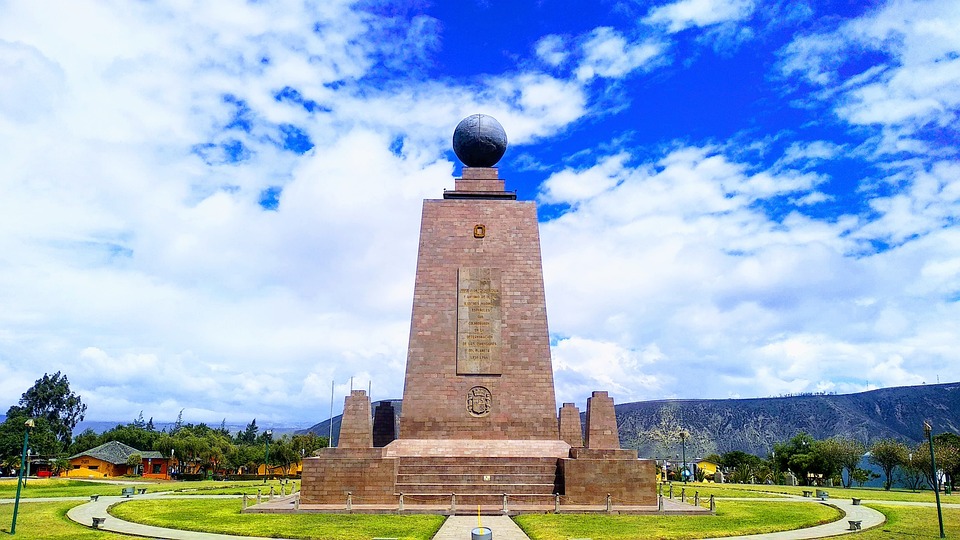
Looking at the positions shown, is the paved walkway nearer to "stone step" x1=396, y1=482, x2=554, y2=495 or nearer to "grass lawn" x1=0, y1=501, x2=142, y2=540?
"stone step" x1=396, y1=482, x2=554, y2=495

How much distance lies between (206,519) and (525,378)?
10325 millimetres

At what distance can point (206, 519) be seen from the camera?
16719 mm

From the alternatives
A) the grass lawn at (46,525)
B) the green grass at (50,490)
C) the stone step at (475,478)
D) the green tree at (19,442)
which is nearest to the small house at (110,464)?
the green tree at (19,442)

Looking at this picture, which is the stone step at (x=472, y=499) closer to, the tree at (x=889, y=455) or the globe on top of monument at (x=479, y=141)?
the globe on top of monument at (x=479, y=141)

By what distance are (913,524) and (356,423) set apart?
15022 mm

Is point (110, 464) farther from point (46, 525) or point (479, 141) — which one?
point (479, 141)

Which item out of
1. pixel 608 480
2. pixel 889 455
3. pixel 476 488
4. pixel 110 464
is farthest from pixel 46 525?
pixel 110 464

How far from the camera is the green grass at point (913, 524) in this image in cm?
1487

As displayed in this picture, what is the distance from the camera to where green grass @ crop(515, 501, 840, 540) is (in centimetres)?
1389

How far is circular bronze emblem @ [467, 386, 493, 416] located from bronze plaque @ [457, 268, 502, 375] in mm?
599

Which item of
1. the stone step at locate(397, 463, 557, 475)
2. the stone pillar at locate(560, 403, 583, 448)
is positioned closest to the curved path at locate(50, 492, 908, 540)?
the stone step at locate(397, 463, 557, 475)

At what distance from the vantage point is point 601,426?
20.0 metres

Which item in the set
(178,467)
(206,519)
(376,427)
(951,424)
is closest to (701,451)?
(951,424)

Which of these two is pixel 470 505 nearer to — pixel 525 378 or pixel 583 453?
pixel 583 453
